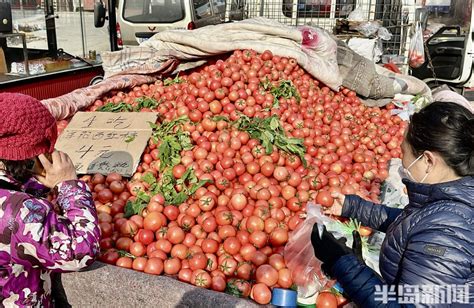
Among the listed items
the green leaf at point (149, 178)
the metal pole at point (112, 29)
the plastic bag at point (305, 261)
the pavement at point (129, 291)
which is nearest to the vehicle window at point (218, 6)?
the metal pole at point (112, 29)

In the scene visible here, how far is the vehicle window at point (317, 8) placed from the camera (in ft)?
33.7

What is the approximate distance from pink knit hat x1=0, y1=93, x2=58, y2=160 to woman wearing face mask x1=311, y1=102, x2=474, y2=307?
4.12 ft

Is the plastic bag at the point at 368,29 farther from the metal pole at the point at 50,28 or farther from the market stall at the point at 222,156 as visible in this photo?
the metal pole at the point at 50,28

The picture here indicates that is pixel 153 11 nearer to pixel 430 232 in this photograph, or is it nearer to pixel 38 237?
pixel 38 237

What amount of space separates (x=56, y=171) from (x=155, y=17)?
6.95 metres

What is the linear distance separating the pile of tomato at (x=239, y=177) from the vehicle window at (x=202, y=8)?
11.6 ft

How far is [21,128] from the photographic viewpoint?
1505mm

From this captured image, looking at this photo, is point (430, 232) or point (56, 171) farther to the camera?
point (56, 171)

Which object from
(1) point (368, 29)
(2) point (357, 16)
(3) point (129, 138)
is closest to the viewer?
(3) point (129, 138)

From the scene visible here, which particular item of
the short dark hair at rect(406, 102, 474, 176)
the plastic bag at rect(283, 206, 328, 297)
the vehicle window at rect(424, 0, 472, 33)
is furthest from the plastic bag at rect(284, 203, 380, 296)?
the vehicle window at rect(424, 0, 472, 33)

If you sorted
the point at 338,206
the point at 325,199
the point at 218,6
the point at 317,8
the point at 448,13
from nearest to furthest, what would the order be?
the point at 338,206, the point at 325,199, the point at 448,13, the point at 218,6, the point at 317,8

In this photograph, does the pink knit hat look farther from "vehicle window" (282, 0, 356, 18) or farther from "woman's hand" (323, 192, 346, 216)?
"vehicle window" (282, 0, 356, 18)

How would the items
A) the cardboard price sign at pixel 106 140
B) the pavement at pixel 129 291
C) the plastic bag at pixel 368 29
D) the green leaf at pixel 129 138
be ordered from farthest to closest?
the plastic bag at pixel 368 29 → the green leaf at pixel 129 138 → the cardboard price sign at pixel 106 140 → the pavement at pixel 129 291

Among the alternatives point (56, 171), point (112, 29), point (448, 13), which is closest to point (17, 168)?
point (56, 171)
